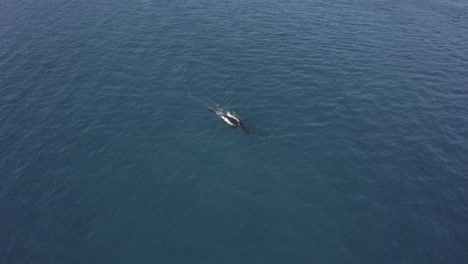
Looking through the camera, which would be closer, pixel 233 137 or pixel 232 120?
pixel 233 137

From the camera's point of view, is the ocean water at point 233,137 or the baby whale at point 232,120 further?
the baby whale at point 232,120

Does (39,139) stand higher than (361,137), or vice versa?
(361,137)

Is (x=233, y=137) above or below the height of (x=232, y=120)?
below

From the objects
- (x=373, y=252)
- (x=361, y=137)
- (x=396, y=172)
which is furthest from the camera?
(x=361, y=137)

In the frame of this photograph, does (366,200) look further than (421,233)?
Yes

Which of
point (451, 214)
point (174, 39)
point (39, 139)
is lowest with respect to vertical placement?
point (39, 139)

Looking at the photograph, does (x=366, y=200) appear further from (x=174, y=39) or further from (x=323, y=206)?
(x=174, y=39)

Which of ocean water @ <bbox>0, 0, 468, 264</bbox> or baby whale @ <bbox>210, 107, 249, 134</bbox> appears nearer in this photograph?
ocean water @ <bbox>0, 0, 468, 264</bbox>

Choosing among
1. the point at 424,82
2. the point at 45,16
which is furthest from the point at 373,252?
the point at 45,16
